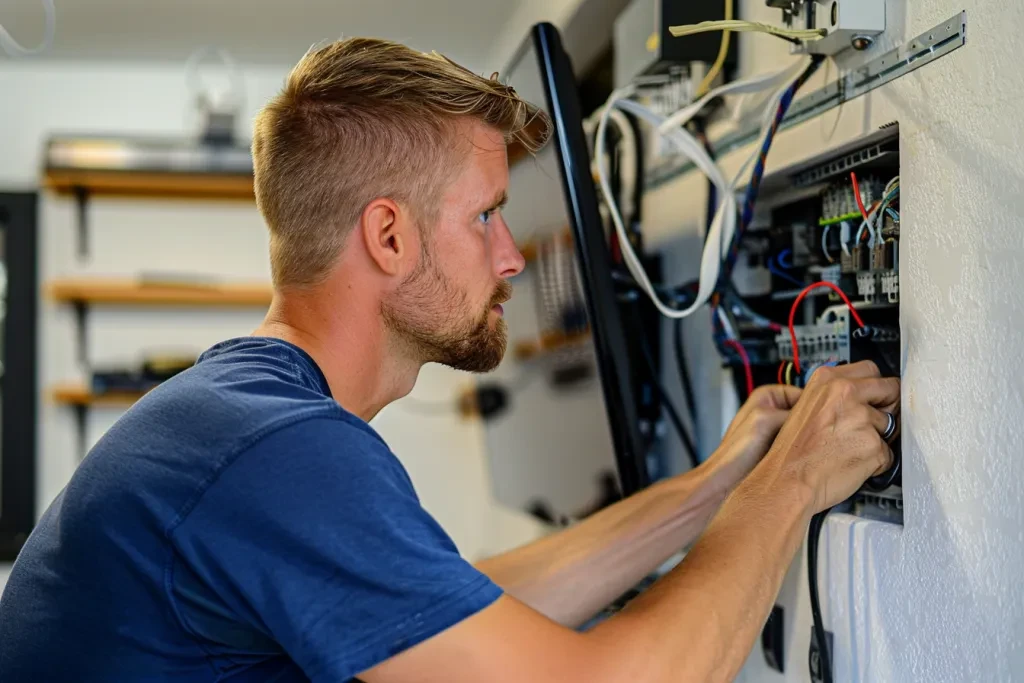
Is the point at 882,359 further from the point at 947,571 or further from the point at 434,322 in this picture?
the point at 434,322

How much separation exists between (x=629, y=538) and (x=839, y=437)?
1.17 ft

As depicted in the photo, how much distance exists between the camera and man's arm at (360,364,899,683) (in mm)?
766

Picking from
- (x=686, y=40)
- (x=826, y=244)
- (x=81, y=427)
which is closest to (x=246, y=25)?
(x=81, y=427)

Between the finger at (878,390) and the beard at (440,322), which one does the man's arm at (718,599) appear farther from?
the beard at (440,322)

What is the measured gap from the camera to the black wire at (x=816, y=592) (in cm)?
108

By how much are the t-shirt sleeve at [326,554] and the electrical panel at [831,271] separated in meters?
0.51

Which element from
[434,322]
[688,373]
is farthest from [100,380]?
[434,322]

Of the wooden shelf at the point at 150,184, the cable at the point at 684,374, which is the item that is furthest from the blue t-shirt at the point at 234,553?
the wooden shelf at the point at 150,184

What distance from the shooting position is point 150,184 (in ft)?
11.4

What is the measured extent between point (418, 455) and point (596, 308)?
260 cm

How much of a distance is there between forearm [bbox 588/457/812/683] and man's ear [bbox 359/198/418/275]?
0.40 m

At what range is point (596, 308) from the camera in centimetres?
129

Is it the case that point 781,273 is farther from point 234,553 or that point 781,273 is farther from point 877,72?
point 234,553

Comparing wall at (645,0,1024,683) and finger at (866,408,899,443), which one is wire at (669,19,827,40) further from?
finger at (866,408,899,443)
